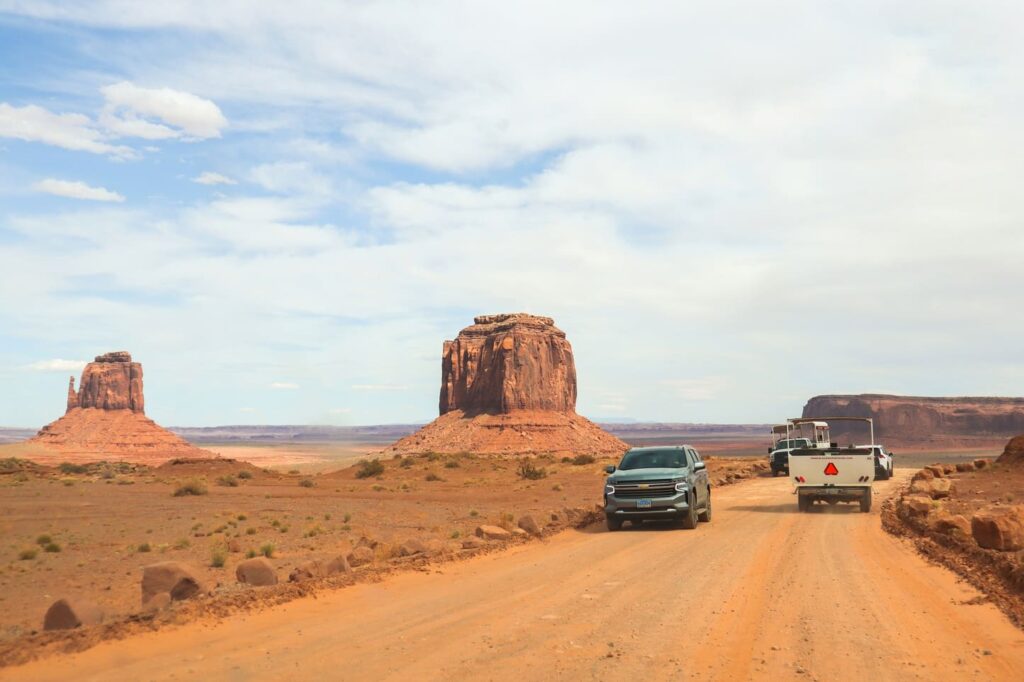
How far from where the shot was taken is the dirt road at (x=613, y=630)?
7055 mm

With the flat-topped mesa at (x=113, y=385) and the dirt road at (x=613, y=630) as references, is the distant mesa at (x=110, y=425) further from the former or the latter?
the dirt road at (x=613, y=630)

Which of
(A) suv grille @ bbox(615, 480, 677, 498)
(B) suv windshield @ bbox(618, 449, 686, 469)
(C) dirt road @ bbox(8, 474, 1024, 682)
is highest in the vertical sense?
(B) suv windshield @ bbox(618, 449, 686, 469)

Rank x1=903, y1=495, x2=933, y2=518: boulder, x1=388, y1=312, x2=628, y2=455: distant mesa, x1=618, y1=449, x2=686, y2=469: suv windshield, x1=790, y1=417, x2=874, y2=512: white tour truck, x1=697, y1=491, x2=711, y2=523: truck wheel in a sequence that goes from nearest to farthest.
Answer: x1=618, y1=449, x2=686, y2=469: suv windshield → x1=903, y1=495, x2=933, y2=518: boulder → x1=697, y1=491, x2=711, y2=523: truck wheel → x1=790, y1=417, x2=874, y2=512: white tour truck → x1=388, y1=312, x2=628, y2=455: distant mesa

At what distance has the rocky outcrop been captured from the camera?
140 meters

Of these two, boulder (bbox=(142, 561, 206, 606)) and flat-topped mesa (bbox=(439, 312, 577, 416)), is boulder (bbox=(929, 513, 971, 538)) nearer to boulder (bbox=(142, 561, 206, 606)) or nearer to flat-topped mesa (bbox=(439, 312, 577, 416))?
boulder (bbox=(142, 561, 206, 606))

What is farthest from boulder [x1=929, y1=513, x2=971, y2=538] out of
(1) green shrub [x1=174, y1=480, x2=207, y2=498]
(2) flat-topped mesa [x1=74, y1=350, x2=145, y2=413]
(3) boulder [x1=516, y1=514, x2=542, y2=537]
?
(2) flat-topped mesa [x1=74, y1=350, x2=145, y2=413]

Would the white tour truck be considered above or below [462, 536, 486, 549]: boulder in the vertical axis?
above

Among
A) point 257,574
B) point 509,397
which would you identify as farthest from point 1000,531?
point 509,397

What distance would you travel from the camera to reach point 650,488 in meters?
17.9

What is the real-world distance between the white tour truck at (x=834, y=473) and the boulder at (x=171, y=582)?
1638 cm

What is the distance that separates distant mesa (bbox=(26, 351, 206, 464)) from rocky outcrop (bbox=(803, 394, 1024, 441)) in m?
112

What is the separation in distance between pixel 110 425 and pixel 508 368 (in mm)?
68110

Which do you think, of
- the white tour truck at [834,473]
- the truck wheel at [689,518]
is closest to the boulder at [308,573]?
the truck wheel at [689,518]

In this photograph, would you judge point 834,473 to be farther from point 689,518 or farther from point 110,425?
point 110,425
